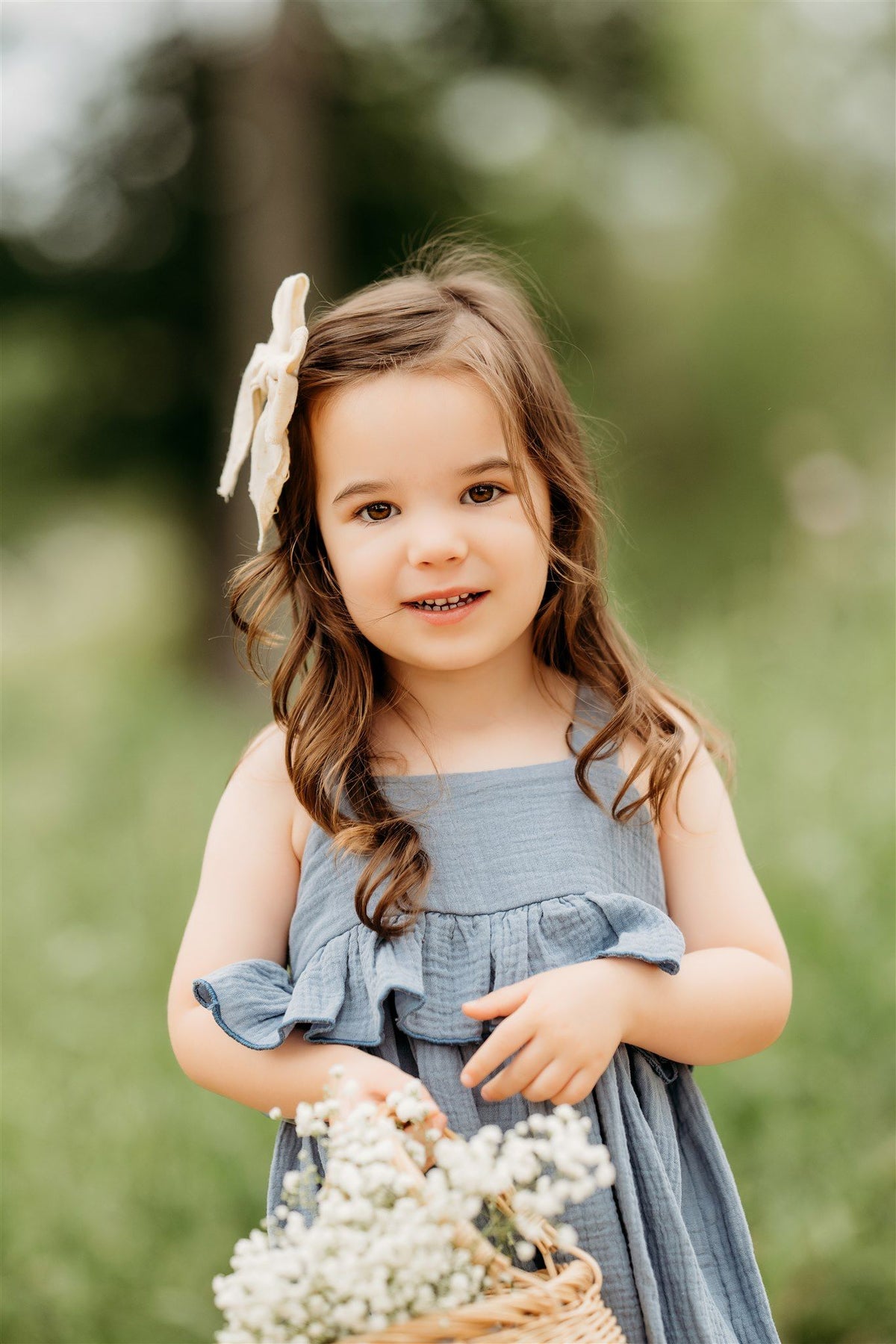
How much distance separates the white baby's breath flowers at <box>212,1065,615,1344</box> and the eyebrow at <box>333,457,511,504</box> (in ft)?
2.62

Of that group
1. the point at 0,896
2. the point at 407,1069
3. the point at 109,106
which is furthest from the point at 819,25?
the point at 407,1069

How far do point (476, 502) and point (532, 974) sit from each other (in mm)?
633

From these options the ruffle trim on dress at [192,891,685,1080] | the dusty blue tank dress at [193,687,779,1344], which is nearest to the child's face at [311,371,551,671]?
the dusty blue tank dress at [193,687,779,1344]

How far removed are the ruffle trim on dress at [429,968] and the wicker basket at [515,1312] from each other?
0.76ft

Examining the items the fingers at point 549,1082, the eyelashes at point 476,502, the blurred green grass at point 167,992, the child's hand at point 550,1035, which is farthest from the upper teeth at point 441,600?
the blurred green grass at point 167,992

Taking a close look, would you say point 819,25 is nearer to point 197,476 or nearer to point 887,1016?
point 197,476

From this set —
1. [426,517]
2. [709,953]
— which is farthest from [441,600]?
[709,953]

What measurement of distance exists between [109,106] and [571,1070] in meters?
7.92

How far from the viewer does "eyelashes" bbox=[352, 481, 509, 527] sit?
5.87 ft

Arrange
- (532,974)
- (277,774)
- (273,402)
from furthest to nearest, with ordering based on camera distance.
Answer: (277,774)
(273,402)
(532,974)

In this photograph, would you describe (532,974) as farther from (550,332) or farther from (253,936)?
(550,332)

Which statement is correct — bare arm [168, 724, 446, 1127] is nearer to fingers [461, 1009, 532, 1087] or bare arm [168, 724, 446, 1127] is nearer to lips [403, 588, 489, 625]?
fingers [461, 1009, 532, 1087]

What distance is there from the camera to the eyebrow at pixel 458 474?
1761mm

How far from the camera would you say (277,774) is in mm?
1946
